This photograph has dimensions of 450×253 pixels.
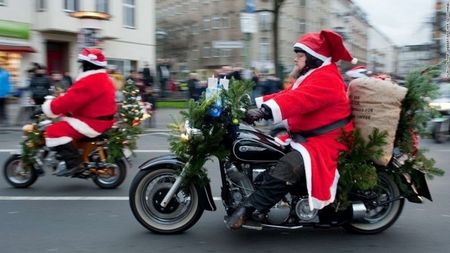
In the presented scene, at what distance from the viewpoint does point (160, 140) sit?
13.4 m

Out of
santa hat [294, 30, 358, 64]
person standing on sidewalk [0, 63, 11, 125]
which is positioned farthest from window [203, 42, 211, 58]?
santa hat [294, 30, 358, 64]

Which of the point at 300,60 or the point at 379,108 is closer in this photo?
the point at 300,60

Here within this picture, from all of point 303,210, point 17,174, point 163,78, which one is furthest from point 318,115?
point 163,78

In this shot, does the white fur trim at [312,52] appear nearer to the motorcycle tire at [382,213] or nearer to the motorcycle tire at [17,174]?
the motorcycle tire at [382,213]

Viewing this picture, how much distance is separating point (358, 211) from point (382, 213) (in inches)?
16.7

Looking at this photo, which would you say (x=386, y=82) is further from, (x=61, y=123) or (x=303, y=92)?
(x=61, y=123)

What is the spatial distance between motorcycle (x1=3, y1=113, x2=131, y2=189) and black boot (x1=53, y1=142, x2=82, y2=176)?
0.08 m

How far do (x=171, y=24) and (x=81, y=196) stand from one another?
63912 mm

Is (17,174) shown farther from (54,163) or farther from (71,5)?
(71,5)

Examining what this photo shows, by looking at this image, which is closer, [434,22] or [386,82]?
[386,82]

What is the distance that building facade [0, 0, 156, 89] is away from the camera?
80.6 ft

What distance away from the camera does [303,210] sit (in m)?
5.03

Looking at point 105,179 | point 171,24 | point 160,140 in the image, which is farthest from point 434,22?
point 171,24

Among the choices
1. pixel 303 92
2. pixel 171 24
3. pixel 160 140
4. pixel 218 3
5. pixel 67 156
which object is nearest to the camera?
pixel 303 92
